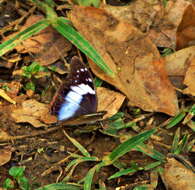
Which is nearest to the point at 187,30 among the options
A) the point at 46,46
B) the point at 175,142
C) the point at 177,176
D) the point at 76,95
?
the point at 175,142

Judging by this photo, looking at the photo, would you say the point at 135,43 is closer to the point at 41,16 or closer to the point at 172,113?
the point at 172,113

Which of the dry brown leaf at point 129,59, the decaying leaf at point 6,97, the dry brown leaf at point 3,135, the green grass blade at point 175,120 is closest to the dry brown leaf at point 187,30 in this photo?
the dry brown leaf at point 129,59

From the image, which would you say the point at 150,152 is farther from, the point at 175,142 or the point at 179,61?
the point at 179,61

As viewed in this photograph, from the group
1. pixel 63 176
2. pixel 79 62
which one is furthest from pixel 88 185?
pixel 79 62

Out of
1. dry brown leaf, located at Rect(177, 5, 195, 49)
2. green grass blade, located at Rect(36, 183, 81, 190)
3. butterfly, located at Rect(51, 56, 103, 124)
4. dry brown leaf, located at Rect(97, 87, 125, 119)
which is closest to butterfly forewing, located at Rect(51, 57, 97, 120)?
butterfly, located at Rect(51, 56, 103, 124)

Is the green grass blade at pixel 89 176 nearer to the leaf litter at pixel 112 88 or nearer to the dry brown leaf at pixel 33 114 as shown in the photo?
the leaf litter at pixel 112 88

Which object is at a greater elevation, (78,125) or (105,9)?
(105,9)
